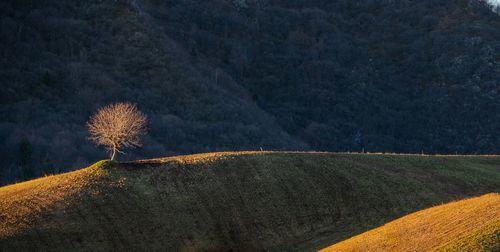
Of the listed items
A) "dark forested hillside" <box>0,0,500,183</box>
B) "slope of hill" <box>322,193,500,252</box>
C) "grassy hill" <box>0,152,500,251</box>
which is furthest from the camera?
"dark forested hillside" <box>0,0,500,183</box>

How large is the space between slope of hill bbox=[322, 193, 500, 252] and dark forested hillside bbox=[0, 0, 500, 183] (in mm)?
71941

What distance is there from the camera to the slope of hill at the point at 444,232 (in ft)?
126

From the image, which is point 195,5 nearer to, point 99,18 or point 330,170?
point 99,18

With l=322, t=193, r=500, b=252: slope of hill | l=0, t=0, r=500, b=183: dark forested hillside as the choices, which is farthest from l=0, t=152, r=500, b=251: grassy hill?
l=0, t=0, r=500, b=183: dark forested hillside

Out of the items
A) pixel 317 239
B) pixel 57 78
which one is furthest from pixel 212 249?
pixel 57 78

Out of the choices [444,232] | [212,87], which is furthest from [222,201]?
[212,87]

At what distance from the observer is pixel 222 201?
5484cm

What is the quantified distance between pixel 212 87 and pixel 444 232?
12685cm

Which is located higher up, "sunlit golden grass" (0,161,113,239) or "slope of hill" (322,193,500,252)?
"slope of hill" (322,193,500,252)

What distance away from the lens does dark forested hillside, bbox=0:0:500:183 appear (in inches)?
5330

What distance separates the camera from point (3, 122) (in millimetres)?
128375

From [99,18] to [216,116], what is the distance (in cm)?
3598

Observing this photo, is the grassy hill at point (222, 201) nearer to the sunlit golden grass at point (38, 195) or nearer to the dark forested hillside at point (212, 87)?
the sunlit golden grass at point (38, 195)

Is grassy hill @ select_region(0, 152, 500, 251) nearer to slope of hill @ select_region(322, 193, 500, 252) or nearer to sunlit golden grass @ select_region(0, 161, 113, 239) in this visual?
sunlit golden grass @ select_region(0, 161, 113, 239)
